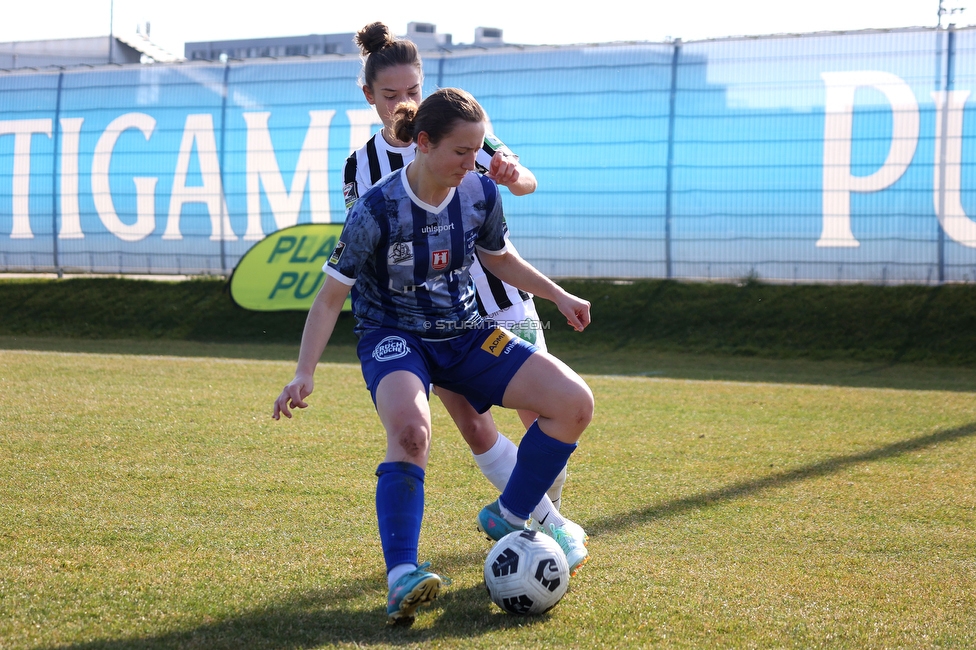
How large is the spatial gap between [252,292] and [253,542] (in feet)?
40.5

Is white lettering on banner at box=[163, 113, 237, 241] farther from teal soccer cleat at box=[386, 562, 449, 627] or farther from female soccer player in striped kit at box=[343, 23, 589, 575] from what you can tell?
teal soccer cleat at box=[386, 562, 449, 627]

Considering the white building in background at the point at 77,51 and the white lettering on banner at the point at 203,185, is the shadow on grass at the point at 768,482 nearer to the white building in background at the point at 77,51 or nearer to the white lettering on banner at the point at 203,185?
the white lettering on banner at the point at 203,185

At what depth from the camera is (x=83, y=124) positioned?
18188mm

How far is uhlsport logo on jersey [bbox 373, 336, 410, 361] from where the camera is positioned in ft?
11.1

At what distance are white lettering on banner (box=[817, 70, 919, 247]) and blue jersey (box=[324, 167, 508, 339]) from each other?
40.5ft

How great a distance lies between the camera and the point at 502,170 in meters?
3.61

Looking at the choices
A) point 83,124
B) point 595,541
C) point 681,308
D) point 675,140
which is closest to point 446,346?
point 595,541

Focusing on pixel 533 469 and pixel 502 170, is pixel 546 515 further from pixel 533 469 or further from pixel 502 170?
pixel 502 170

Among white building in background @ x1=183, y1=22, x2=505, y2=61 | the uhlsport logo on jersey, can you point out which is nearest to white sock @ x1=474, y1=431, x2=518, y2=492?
the uhlsport logo on jersey

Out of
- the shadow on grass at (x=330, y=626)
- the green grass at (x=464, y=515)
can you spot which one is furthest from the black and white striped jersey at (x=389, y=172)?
the shadow on grass at (x=330, y=626)

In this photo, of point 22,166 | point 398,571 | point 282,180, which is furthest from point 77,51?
point 398,571

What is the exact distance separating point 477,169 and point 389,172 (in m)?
0.40

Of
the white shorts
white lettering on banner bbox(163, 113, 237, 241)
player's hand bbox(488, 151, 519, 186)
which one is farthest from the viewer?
white lettering on banner bbox(163, 113, 237, 241)

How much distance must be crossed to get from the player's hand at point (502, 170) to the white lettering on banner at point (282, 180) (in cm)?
1363
